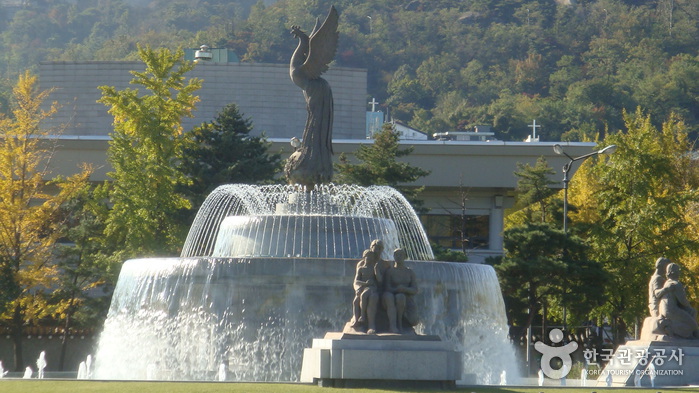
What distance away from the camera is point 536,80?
124 m

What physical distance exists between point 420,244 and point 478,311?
1240 cm

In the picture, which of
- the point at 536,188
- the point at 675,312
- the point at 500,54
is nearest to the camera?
the point at 675,312

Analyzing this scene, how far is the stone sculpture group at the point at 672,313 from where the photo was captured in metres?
24.2

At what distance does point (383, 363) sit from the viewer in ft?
64.8

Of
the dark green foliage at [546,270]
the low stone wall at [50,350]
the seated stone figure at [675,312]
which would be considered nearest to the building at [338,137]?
the low stone wall at [50,350]

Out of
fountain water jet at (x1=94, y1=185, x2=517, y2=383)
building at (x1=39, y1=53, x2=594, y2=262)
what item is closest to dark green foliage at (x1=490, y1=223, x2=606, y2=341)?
building at (x1=39, y1=53, x2=594, y2=262)

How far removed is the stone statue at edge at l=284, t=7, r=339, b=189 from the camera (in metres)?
28.8

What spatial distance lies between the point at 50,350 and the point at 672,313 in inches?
951

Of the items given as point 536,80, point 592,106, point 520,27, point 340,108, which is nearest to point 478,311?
point 340,108

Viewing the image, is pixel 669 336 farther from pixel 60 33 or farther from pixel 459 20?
pixel 60 33

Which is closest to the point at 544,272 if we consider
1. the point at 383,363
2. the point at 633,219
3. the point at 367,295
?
the point at 633,219

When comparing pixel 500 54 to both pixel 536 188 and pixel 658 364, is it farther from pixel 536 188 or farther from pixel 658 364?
pixel 658 364

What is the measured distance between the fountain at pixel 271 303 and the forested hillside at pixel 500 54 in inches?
3039

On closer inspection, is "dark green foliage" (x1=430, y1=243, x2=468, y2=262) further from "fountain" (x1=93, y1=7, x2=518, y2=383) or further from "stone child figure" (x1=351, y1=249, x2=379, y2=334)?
"stone child figure" (x1=351, y1=249, x2=379, y2=334)
